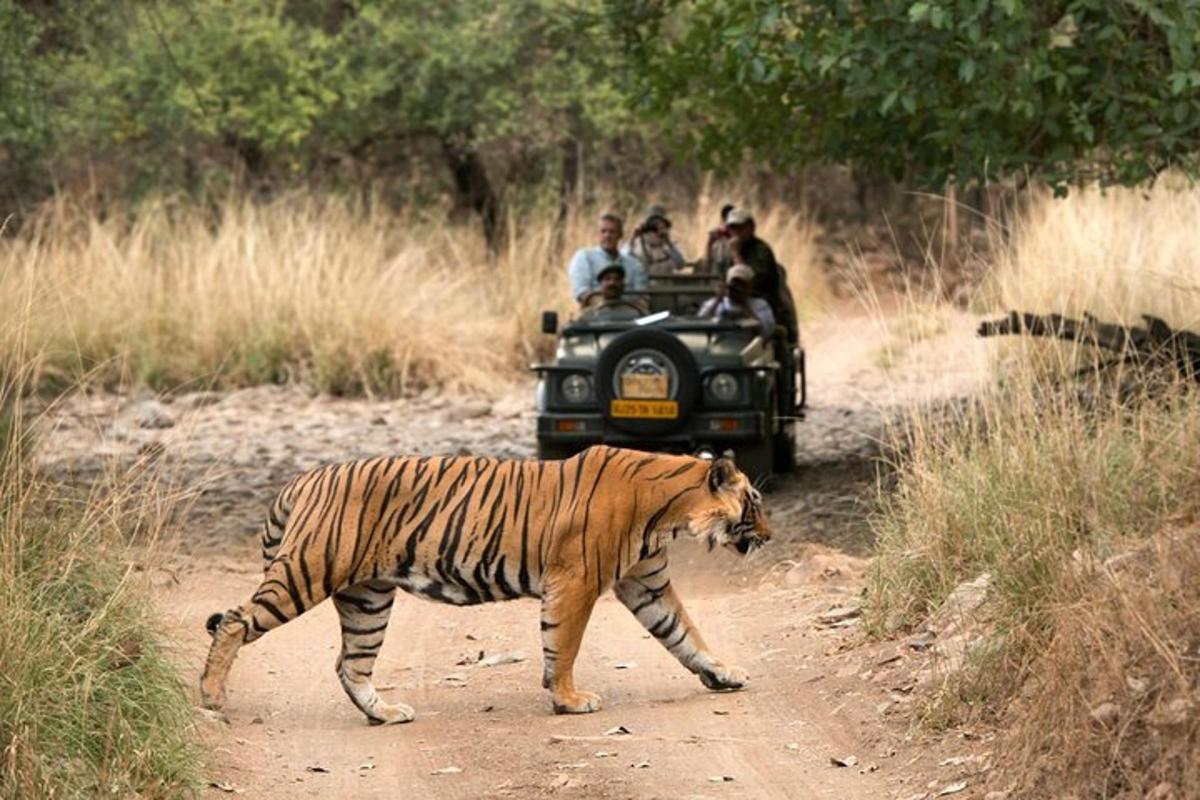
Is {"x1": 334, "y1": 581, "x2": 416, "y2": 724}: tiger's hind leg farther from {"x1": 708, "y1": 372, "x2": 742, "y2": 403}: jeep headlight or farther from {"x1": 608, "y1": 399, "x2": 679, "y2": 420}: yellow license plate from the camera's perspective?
{"x1": 708, "y1": 372, "x2": 742, "y2": 403}: jeep headlight

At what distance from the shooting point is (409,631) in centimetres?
993

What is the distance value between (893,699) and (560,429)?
5.02 meters

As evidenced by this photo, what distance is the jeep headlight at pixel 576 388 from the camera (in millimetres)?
12477

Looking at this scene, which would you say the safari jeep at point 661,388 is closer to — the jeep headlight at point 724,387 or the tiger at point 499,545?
the jeep headlight at point 724,387

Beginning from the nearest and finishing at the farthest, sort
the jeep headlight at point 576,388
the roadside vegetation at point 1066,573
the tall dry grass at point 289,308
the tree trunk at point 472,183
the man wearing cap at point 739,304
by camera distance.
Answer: the roadside vegetation at point 1066,573
the jeep headlight at point 576,388
the man wearing cap at point 739,304
the tall dry grass at point 289,308
the tree trunk at point 472,183

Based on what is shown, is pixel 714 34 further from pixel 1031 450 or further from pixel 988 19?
pixel 1031 450

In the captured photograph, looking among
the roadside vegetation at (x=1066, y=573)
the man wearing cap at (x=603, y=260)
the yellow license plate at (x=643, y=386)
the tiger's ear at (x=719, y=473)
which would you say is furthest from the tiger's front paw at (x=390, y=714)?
the man wearing cap at (x=603, y=260)

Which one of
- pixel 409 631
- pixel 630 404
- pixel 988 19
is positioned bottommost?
pixel 409 631

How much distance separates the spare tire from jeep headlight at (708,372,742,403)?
153 millimetres

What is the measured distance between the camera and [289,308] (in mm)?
19297

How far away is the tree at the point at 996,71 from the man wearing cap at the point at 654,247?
256 centimetres

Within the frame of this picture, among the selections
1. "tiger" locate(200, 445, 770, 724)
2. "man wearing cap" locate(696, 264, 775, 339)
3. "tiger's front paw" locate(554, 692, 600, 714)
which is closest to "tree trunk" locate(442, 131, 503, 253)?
"man wearing cap" locate(696, 264, 775, 339)

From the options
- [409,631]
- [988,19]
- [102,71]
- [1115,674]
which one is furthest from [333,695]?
[102,71]

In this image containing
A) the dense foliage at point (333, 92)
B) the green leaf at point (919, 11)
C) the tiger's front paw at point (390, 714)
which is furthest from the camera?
the dense foliage at point (333, 92)
